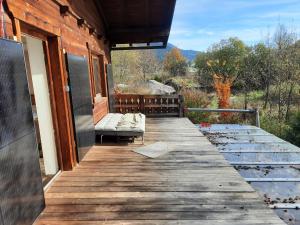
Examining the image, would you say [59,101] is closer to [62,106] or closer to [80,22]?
[62,106]

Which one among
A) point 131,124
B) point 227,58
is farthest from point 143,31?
point 227,58

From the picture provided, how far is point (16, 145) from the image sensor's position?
215cm

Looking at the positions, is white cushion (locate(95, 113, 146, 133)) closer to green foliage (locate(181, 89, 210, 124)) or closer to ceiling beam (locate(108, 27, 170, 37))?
ceiling beam (locate(108, 27, 170, 37))

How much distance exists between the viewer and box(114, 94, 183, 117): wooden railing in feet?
27.3

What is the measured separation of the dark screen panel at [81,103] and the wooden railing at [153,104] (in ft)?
11.6

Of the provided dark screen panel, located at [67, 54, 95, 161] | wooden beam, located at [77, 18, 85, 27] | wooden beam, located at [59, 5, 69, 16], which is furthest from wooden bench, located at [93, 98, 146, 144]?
wooden beam, located at [59, 5, 69, 16]

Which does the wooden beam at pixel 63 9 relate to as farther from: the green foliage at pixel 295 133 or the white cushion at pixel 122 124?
the green foliage at pixel 295 133

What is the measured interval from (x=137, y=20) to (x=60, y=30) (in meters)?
3.97

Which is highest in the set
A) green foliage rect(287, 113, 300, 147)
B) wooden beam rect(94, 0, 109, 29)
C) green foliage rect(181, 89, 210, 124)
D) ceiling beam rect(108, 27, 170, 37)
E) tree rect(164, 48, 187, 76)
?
wooden beam rect(94, 0, 109, 29)

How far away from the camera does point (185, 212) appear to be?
8.90 ft

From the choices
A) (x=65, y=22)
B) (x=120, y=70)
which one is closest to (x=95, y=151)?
(x=65, y=22)

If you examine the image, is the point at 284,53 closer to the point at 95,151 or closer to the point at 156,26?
the point at 156,26

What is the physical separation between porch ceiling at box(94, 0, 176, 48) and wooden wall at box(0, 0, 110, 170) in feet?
4.06

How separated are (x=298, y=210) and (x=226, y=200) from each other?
1.15 meters
